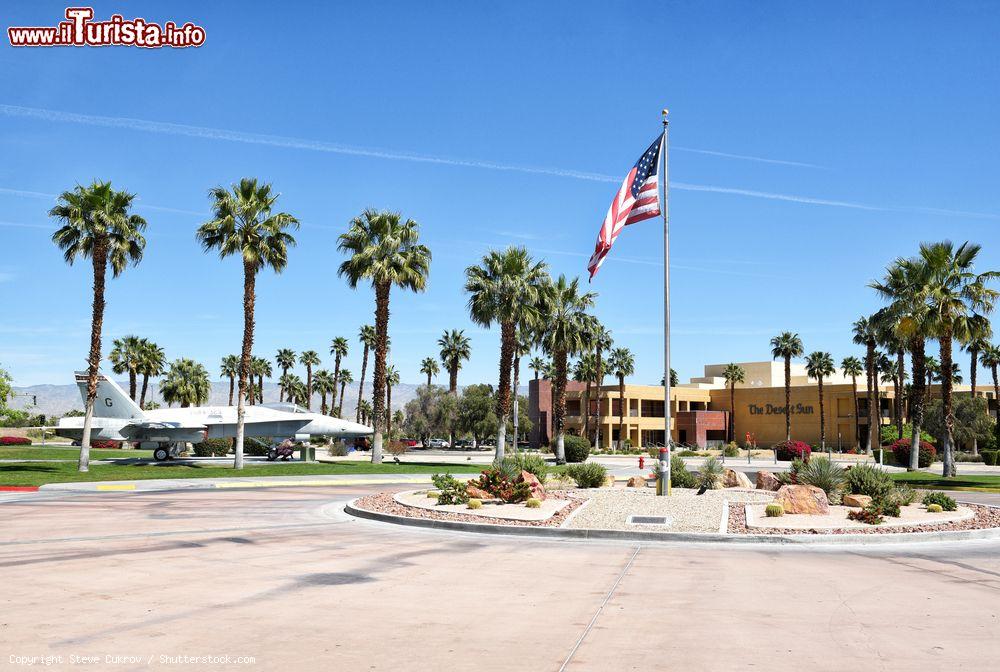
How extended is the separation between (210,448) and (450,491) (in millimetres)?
44817

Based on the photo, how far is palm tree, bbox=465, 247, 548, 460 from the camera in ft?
151

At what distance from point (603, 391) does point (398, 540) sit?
81260 mm

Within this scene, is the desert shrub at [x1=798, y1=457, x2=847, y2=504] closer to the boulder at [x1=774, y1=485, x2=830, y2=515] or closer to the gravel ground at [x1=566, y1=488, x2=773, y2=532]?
the gravel ground at [x1=566, y1=488, x2=773, y2=532]

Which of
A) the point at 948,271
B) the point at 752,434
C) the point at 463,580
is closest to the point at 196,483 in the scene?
the point at 463,580

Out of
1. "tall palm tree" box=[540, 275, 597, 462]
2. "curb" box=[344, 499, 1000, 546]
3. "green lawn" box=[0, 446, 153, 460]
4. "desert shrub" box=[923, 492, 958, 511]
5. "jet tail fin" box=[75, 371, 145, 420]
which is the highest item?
"tall palm tree" box=[540, 275, 597, 462]

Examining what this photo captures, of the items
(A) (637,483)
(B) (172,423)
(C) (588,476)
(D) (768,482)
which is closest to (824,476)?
(D) (768,482)

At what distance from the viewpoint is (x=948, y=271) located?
39.6 m

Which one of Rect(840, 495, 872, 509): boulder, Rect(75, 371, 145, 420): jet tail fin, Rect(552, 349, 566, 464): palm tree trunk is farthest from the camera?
Rect(552, 349, 566, 464): palm tree trunk

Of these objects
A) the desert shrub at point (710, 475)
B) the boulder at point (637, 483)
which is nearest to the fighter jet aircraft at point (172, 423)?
the boulder at point (637, 483)

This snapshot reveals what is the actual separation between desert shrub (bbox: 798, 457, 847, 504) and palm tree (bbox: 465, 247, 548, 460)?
80.1ft

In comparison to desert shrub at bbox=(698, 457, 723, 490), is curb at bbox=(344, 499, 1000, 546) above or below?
below

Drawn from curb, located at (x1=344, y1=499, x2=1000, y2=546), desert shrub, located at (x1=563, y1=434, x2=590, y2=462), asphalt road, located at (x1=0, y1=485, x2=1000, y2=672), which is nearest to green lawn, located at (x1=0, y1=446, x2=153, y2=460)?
desert shrub, located at (x1=563, y1=434, x2=590, y2=462)

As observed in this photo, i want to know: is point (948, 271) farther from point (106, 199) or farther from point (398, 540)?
point (106, 199)

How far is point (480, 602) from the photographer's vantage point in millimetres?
9820
